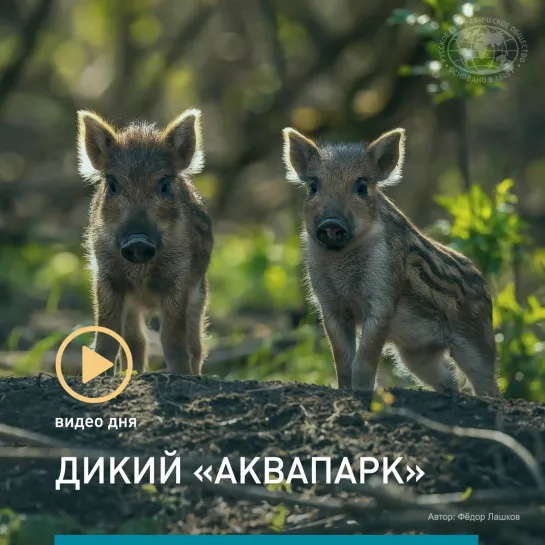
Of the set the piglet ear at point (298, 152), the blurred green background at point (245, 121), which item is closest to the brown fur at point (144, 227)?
the piglet ear at point (298, 152)

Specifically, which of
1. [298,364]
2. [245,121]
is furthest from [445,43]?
[245,121]

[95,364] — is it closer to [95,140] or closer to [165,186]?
[165,186]

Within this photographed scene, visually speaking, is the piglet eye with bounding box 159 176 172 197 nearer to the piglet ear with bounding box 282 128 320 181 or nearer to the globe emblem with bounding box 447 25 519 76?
the piglet ear with bounding box 282 128 320 181

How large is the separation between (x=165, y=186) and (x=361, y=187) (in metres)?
1.24

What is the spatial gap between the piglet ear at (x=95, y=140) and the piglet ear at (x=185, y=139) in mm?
370

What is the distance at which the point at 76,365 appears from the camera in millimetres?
10273

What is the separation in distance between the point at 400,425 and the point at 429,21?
13.9ft

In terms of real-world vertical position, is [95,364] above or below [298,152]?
below

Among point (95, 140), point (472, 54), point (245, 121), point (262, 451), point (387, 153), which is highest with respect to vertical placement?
point (245, 121)

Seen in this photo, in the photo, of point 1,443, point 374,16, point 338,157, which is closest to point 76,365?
point 338,157

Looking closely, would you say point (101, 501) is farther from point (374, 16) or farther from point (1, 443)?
point (374, 16)

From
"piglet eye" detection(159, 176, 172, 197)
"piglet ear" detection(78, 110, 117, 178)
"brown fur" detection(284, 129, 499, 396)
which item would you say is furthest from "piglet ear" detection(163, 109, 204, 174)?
"brown fur" detection(284, 129, 499, 396)

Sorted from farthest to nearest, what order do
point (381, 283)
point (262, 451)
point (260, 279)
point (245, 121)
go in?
point (245, 121), point (260, 279), point (381, 283), point (262, 451)

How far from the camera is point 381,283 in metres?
7.37
